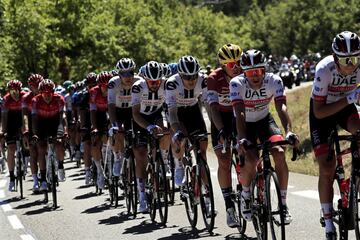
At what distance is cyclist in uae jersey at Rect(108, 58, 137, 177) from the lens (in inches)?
481

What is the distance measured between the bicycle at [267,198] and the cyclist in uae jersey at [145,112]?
3.07m

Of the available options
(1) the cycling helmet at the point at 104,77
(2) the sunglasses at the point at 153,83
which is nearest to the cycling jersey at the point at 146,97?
(2) the sunglasses at the point at 153,83

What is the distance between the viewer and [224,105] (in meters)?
9.74

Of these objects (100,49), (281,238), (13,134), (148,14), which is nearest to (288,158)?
(13,134)

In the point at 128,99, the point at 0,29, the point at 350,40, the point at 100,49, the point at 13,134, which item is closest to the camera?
the point at 350,40

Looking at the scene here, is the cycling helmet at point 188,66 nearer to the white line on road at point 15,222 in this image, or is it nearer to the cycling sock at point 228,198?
the cycling sock at point 228,198

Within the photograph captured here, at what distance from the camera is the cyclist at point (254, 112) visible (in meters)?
7.81

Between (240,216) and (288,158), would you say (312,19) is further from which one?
(240,216)

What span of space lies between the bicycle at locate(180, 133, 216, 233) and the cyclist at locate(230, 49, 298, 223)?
1083mm

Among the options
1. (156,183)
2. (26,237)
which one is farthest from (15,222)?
(156,183)

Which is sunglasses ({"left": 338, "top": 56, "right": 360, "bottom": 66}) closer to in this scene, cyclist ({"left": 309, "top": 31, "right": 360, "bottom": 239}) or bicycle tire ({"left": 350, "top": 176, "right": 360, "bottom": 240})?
cyclist ({"left": 309, "top": 31, "right": 360, "bottom": 239})

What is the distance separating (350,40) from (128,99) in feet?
21.9

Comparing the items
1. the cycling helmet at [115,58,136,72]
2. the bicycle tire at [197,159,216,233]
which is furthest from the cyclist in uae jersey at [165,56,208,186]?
the cycling helmet at [115,58,136,72]

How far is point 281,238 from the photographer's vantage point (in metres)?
7.31
